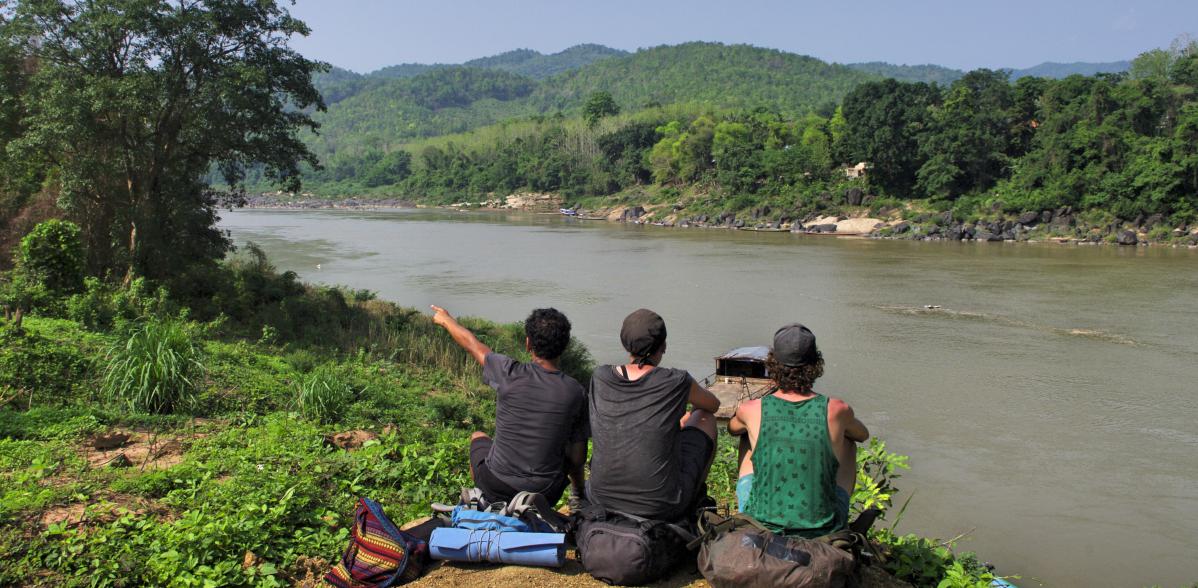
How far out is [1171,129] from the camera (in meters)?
45.0

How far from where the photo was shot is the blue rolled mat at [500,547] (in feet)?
12.2

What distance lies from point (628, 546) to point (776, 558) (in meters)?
0.62

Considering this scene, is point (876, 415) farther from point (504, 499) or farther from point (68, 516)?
point (68, 516)

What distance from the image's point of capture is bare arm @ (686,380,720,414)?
3.86 metres

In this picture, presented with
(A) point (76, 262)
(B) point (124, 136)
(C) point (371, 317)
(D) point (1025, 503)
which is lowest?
Result: (D) point (1025, 503)

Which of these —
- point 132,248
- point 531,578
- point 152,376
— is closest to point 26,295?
point 132,248

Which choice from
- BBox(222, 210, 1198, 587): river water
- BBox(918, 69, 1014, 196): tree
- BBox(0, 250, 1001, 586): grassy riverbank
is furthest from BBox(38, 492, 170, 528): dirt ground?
BBox(918, 69, 1014, 196): tree

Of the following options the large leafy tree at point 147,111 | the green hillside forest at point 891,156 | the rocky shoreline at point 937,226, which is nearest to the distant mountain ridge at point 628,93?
the green hillside forest at point 891,156

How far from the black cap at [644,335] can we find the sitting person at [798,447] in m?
0.51

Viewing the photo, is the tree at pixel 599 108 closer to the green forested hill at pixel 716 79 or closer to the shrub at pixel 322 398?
the green forested hill at pixel 716 79

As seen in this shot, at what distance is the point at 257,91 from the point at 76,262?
4259 millimetres

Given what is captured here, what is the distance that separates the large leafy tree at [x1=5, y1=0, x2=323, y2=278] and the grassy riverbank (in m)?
1.84

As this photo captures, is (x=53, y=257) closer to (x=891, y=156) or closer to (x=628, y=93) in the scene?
(x=891, y=156)

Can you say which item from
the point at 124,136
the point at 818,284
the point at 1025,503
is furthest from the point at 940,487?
the point at 818,284
